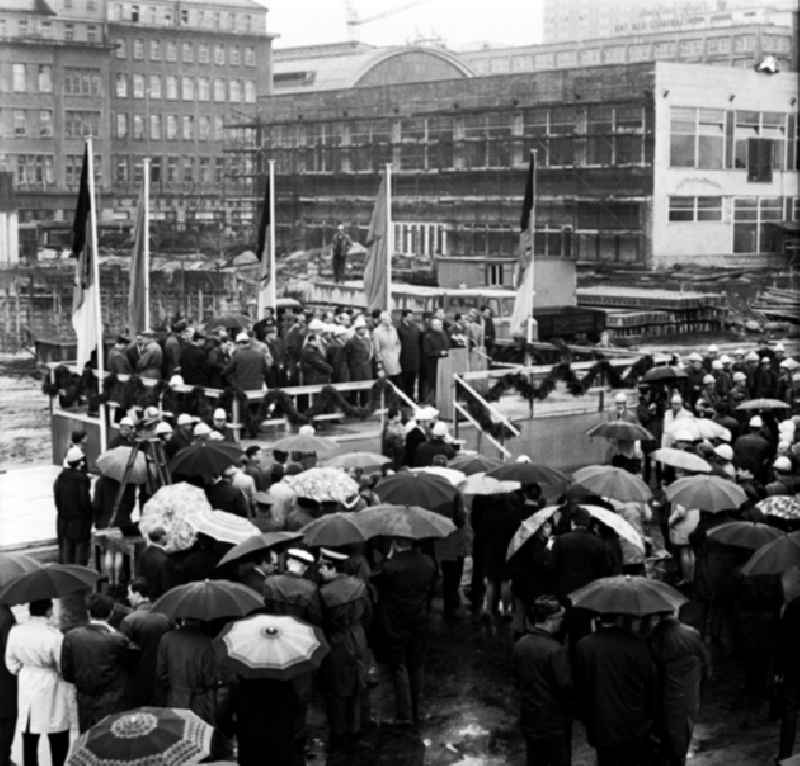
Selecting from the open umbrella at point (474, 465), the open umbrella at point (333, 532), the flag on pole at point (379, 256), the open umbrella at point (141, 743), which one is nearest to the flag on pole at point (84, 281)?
the flag on pole at point (379, 256)

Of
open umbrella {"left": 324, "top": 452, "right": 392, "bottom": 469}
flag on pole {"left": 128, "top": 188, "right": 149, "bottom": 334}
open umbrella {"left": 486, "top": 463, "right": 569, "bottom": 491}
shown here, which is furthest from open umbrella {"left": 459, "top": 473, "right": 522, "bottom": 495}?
flag on pole {"left": 128, "top": 188, "right": 149, "bottom": 334}

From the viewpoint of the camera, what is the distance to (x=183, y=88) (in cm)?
10519

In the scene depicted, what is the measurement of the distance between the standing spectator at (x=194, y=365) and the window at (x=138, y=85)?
277 feet

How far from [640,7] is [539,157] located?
321ft

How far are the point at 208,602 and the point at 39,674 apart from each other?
4.06 feet

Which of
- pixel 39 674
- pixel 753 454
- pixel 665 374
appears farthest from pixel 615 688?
pixel 665 374

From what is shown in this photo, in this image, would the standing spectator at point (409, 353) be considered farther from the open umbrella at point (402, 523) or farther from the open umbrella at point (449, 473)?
the open umbrella at point (402, 523)

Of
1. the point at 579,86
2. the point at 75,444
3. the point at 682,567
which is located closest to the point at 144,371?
the point at 75,444

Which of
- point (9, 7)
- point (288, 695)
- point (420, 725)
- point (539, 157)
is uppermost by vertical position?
point (9, 7)

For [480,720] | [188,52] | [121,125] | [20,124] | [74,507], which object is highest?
[188,52]

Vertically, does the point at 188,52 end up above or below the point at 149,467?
above

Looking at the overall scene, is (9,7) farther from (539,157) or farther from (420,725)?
Answer: (420,725)

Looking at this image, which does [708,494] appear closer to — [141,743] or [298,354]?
[141,743]

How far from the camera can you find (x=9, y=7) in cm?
9850
